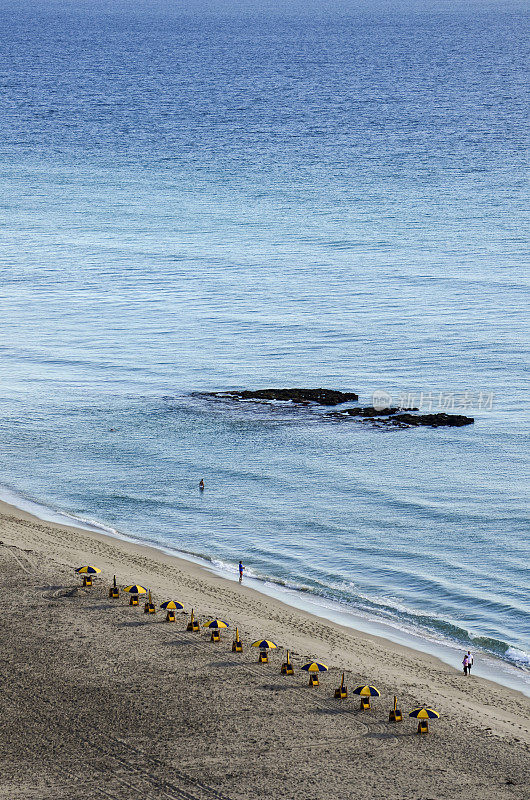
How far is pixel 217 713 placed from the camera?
104ft

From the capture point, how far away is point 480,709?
112 ft

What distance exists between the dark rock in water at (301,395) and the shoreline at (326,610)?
56.6 feet

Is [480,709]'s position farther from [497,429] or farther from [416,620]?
[497,429]

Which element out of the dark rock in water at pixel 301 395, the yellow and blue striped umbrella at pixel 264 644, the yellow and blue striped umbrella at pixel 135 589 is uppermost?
the dark rock in water at pixel 301 395

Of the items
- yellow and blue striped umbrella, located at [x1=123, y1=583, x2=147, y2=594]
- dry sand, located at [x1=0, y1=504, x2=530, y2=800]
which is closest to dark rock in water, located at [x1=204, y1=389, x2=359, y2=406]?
dry sand, located at [x1=0, y1=504, x2=530, y2=800]

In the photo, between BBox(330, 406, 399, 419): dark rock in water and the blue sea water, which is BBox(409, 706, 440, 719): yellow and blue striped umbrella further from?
BBox(330, 406, 399, 419): dark rock in water

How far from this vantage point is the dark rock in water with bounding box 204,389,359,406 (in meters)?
63.8

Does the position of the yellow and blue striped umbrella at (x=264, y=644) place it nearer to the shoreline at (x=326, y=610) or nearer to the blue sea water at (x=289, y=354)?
the shoreline at (x=326, y=610)

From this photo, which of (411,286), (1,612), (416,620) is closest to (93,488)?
(1,612)

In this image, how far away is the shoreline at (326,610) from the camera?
37750 millimetres

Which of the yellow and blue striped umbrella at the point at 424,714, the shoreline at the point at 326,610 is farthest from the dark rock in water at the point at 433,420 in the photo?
the yellow and blue striped umbrella at the point at 424,714

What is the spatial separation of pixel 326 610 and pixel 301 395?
24214 mm

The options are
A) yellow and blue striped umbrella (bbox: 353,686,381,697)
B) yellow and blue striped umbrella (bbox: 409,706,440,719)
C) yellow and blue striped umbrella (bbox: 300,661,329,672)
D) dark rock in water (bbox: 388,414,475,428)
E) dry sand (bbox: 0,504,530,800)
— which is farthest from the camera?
dark rock in water (bbox: 388,414,475,428)

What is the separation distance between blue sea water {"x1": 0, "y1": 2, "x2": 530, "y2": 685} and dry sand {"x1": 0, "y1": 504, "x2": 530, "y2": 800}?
4857mm
